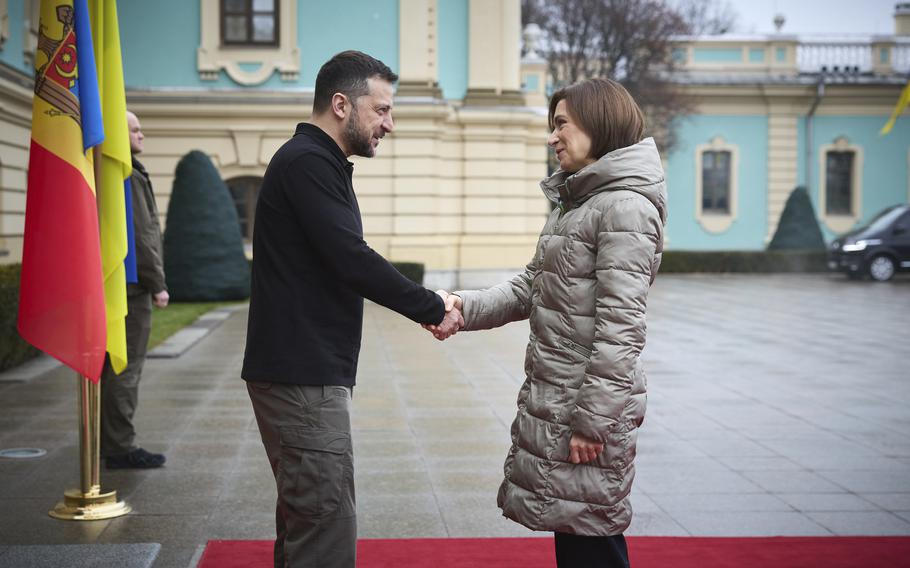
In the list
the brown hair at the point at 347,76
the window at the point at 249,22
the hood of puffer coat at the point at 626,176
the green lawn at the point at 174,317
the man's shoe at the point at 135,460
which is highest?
the window at the point at 249,22

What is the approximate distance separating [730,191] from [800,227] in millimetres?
5257

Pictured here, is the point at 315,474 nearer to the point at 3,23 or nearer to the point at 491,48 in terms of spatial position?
the point at 3,23

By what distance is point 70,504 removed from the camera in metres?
5.81

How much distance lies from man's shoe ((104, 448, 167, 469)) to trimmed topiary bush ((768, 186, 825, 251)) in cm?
3039

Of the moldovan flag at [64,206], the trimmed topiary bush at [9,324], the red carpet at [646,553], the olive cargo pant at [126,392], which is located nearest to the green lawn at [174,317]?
the trimmed topiary bush at [9,324]

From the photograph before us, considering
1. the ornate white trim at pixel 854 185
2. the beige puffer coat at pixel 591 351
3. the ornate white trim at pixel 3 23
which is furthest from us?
the ornate white trim at pixel 854 185

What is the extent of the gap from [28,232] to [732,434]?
515cm

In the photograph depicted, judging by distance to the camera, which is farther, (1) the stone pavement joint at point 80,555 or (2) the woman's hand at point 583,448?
(1) the stone pavement joint at point 80,555

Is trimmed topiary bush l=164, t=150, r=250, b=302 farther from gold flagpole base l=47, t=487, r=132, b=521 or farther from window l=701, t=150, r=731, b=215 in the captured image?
window l=701, t=150, r=731, b=215

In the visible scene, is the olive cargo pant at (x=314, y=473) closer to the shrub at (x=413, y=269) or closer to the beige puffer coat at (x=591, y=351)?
the beige puffer coat at (x=591, y=351)

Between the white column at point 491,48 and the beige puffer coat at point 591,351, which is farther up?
the white column at point 491,48

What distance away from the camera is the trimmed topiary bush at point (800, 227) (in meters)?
34.5

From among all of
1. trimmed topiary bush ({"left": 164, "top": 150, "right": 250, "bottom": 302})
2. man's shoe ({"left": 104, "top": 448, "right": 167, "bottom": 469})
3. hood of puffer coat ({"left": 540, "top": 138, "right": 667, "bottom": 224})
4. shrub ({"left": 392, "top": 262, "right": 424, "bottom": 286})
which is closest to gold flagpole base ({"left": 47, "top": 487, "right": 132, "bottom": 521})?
man's shoe ({"left": 104, "top": 448, "right": 167, "bottom": 469})

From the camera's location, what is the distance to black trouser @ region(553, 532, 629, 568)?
3844 millimetres
